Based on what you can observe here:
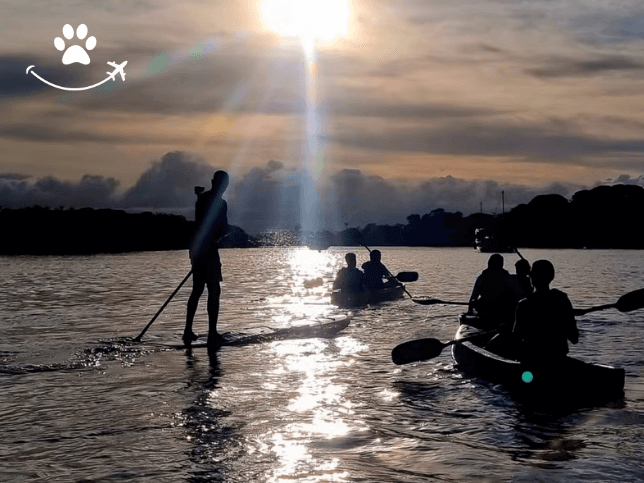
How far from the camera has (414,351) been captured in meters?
12.4

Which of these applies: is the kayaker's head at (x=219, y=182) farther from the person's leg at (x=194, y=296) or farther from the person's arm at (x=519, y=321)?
the person's arm at (x=519, y=321)

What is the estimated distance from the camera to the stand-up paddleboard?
1537 cm

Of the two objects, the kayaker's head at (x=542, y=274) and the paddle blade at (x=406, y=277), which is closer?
the kayaker's head at (x=542, y=274)

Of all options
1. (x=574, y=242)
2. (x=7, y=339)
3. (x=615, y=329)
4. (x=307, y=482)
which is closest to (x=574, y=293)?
(x=615, y=329)

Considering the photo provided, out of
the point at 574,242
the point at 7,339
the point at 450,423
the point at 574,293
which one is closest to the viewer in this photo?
the point at 450,423

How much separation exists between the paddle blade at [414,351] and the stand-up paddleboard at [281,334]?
4.28 meters

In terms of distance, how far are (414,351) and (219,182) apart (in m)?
5.13

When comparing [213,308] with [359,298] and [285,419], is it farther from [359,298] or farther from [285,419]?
[359,298]

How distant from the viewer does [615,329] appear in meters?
20.2

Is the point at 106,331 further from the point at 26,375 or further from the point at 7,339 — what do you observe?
the point at 26,375

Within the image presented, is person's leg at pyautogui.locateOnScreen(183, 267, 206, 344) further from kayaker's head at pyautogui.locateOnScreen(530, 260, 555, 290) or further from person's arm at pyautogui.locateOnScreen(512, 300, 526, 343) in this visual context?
kayaker's head at pyautogui.locateOnScreen(530, 260, 555, 290)

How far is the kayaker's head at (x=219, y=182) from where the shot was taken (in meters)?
14.6

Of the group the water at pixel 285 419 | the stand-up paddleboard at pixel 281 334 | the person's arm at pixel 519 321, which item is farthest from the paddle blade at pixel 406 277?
the person's arm at pixel 519 321

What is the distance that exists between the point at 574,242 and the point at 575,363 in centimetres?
19534
